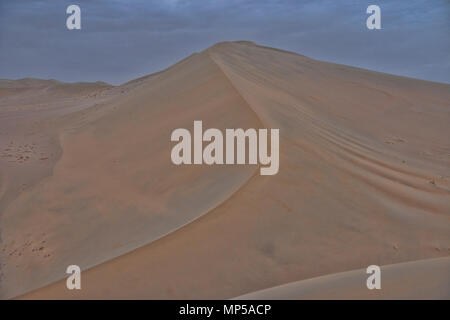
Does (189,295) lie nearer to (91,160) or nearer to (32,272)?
(32,272)

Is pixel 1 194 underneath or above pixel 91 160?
underneath

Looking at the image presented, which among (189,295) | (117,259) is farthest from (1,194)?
(189,295)

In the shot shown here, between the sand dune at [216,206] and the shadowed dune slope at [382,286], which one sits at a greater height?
the sand dune at [216,206]

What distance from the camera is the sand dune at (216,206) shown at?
9.32 ft

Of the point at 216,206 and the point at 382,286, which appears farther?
the point at 216,206

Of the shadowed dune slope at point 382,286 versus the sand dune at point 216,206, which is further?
the sand dune at point 216,206

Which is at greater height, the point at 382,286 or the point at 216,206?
the point at 216,206

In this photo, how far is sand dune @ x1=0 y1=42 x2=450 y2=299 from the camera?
284 cm

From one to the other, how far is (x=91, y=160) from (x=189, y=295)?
3.48 m

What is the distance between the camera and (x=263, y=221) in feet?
10.7

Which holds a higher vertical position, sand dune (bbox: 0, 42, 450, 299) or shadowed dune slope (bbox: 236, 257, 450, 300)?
sand dune (bbox: 0, 42, 450, 299)

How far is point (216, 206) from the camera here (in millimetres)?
3346

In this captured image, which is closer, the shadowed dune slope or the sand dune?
the shadowed dune slope

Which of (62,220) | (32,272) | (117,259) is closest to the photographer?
(117,259)
